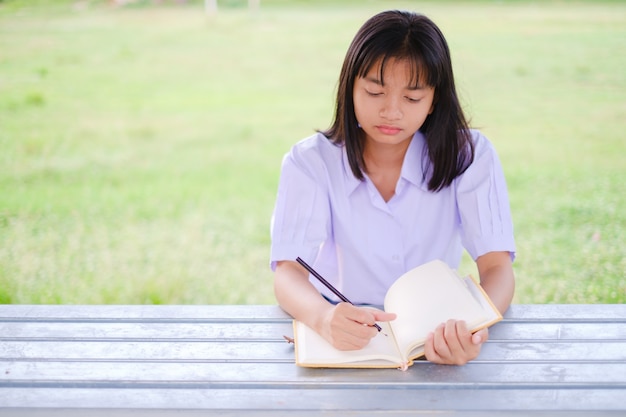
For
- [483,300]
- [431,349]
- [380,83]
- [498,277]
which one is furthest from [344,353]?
[380,83]

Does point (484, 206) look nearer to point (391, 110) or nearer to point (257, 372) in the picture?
point (391, 110)

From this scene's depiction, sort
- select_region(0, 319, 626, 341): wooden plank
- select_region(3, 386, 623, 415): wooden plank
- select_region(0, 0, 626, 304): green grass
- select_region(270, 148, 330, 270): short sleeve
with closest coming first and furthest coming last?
select_region(3, 386, 623, 415): wooden plank < select_region(0, 319, 626, 341): wooden plank < select_region(270, 148, 330, 270): short sleeve < select_region(0, 0, 626, 304): green grass

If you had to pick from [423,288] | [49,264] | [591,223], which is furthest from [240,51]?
[423,288]

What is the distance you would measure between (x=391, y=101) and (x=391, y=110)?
21 mm

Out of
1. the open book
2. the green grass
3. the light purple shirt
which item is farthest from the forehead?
the green grass

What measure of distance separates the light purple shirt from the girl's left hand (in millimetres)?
350

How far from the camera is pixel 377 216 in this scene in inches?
69.3

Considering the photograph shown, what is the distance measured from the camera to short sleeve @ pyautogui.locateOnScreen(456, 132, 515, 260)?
1.67 m

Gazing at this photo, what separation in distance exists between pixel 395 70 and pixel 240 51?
3.14m

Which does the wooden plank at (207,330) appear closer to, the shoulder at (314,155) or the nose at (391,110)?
the shoulder at (314,155)

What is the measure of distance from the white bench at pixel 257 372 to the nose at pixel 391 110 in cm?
49

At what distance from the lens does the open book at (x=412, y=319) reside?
138cm

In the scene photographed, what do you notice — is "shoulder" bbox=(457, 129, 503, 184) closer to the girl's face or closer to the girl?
the girl

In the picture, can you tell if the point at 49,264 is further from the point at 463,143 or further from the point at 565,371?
the point at 565,371
